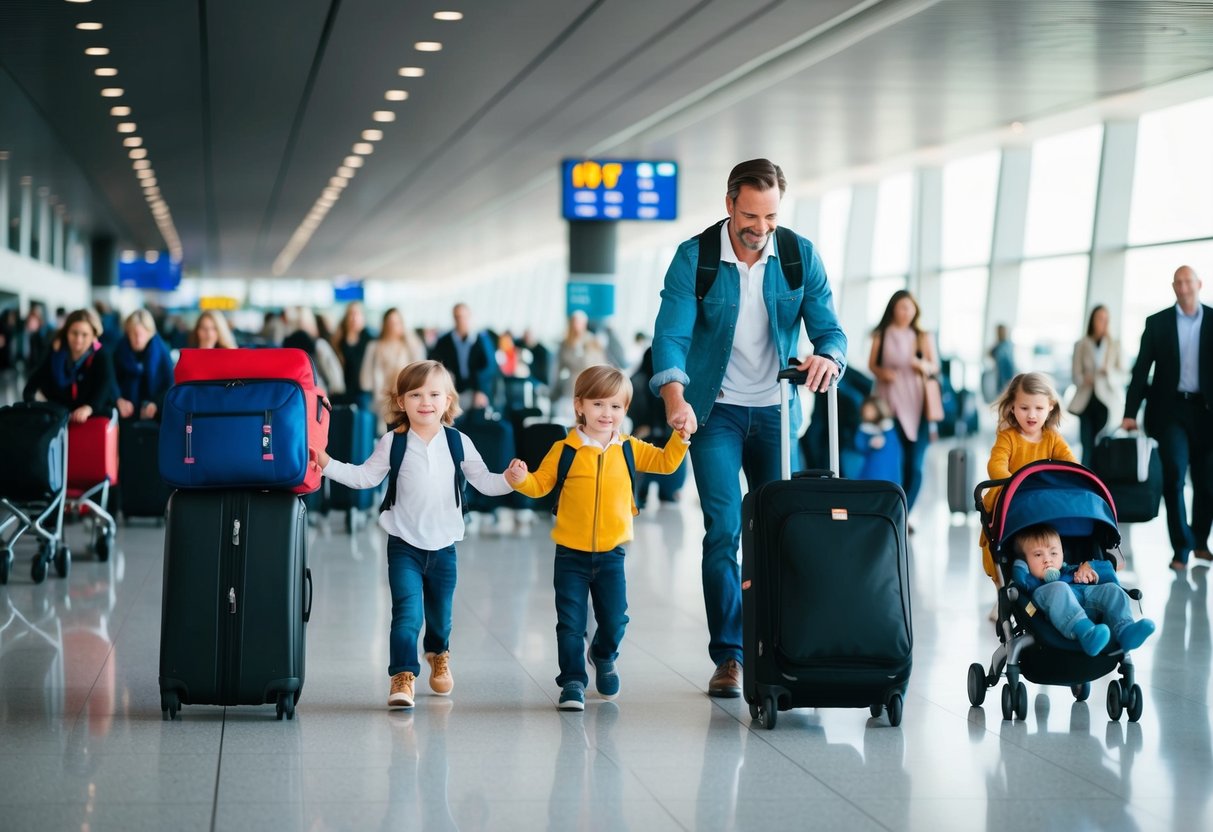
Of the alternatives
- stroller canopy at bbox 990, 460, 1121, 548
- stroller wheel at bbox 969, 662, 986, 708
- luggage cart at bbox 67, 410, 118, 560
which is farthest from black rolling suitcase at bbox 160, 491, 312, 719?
luggage cart at bbox 67, 410, 118, 560

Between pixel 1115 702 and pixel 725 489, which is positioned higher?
pixel 725 489

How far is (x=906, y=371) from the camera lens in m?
10.9

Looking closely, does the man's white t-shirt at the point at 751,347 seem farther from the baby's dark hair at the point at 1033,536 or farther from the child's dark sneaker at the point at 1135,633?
the child's dark sneaker at the point at 1135,633

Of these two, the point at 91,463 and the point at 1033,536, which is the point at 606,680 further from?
the point at 91,463

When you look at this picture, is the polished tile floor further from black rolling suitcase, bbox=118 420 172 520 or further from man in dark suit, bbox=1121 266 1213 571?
black rolling suitcase, bbox=118 420 172 520

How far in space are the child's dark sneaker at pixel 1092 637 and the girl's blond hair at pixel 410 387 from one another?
2389 mm

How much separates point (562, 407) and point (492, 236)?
2461cm

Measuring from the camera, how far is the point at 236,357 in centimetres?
522

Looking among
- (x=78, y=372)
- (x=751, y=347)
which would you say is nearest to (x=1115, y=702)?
(x=751, y=347)

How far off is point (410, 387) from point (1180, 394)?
6202 mm

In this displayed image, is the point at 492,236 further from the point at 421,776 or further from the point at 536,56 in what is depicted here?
the point at 421,776

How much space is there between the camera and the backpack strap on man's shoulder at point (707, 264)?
5488 millimetres

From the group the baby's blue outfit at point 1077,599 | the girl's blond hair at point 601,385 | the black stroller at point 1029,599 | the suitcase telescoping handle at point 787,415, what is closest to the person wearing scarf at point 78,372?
the girl's blond hair at point 601,385

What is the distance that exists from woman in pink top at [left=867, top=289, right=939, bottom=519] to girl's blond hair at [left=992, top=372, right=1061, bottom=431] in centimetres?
448
